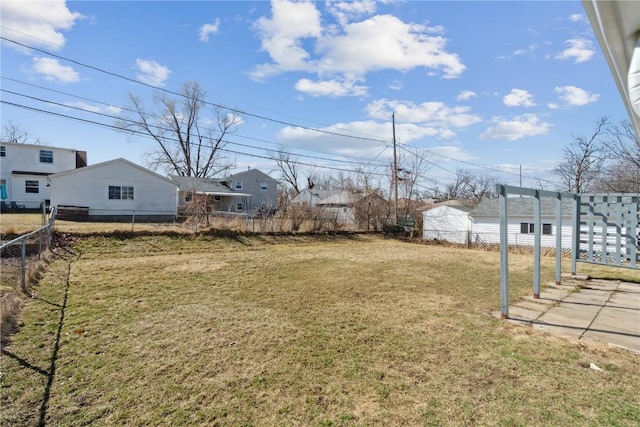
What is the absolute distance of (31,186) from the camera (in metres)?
22.4

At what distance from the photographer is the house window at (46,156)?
24000 millimetres

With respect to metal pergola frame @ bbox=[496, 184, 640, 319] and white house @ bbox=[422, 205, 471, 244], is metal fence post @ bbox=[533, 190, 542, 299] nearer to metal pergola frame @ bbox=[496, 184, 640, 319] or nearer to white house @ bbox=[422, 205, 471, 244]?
metal pergola frame @ bbox=[496, 184, 640, 319]

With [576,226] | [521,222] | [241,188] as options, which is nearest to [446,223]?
[521,222]

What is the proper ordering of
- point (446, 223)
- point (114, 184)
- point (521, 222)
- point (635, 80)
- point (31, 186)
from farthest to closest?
point (446, 223), point (31, 186), point (521, 222), point (114, 184), point (635, 80)

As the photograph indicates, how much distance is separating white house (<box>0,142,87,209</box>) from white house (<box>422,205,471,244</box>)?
1048 inches

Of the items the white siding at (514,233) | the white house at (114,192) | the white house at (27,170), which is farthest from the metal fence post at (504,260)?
the white house at (27,170)

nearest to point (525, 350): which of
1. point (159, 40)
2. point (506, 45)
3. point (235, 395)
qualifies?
point (235, 395)

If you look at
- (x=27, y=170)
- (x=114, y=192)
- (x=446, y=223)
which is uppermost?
(x=27, y=170)

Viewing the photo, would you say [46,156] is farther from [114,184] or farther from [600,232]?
[600,232]

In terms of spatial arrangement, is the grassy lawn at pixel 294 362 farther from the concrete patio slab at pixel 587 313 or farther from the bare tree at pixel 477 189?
the bare tree at pixel 477 189

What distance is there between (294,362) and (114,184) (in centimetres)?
2002

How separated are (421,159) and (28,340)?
2425 cm

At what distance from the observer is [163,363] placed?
3.41m

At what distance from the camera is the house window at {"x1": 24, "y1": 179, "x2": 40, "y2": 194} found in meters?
22.2
